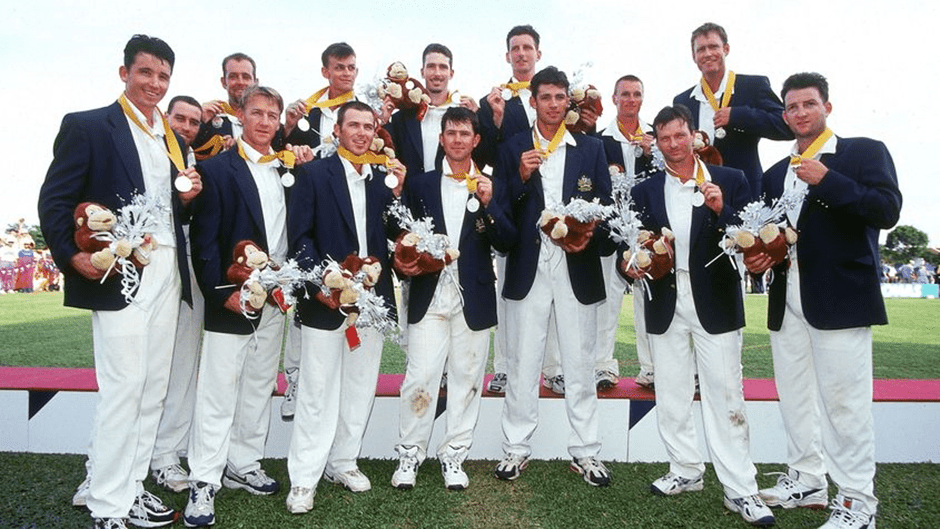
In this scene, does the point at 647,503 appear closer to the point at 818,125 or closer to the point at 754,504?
the point at 754,504

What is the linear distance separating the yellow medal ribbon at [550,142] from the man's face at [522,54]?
1.04 m

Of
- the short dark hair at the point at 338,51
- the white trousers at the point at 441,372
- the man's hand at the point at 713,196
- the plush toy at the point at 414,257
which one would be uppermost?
the short dark hair at the point at 338,51

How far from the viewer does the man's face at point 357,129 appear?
4.19 metres

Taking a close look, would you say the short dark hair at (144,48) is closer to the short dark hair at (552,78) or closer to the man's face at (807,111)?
the short dark hair at (552,78)

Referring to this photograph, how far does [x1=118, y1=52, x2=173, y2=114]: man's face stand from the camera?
3590 millimetres

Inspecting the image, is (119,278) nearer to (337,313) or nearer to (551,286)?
(337,313)

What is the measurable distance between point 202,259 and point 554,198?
243 cm

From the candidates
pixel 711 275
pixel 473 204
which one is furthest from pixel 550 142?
pixel 711 275

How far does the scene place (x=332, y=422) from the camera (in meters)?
4.09

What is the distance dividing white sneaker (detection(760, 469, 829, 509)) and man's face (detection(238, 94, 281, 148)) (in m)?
4.16

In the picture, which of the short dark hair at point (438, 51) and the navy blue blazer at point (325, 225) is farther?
the short dark hair at point (438, 51)

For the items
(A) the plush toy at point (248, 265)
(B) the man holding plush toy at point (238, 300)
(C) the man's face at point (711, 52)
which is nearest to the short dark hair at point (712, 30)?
(C) the man's face at point (711, 52)

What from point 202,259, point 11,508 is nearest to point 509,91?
point 202,259

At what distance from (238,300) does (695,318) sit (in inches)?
115
